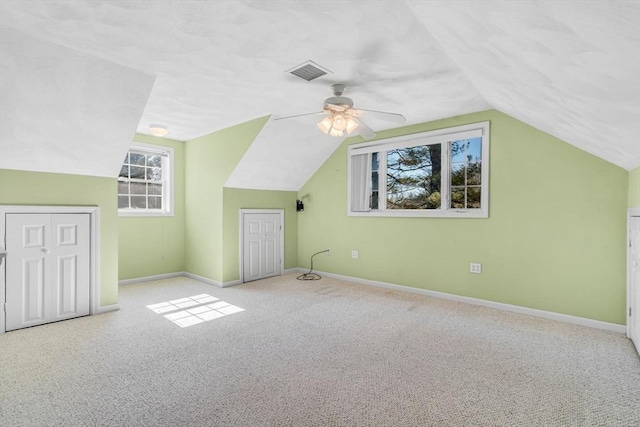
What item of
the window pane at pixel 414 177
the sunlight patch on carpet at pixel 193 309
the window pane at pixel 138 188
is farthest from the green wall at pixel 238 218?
Result: the window pane at pixel 414 177

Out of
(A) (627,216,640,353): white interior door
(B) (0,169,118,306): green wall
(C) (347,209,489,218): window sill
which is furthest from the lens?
(C) (347,209,489,218): window sill

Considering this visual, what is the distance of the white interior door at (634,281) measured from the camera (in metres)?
2.64

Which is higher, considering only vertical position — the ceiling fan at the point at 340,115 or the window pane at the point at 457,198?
the ceiling fan at the point at 340,115

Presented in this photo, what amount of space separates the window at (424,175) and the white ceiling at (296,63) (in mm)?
503

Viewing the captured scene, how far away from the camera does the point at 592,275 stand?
3.27 m

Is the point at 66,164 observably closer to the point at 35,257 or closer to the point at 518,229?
the point at 35,257

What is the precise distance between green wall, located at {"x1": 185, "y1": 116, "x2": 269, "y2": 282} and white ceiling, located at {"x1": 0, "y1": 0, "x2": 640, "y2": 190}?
858mm

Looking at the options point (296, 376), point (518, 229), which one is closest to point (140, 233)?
point (296, 376)

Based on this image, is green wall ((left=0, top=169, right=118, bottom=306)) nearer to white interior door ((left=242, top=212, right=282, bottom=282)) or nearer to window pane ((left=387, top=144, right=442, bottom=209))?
white interior door ((left=242, top=212, right=282, bottom=282))

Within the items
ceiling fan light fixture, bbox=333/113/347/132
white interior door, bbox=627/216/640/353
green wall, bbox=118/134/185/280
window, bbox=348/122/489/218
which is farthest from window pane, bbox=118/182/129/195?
white interior door, bbox=627/216/640/353

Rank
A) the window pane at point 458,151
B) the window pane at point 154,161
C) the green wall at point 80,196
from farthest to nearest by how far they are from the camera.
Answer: the window pane at point 154,161
the window pane at point 458,151
the green wall at point 80,196

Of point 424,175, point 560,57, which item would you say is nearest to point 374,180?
point 424,175

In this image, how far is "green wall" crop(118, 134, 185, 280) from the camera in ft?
16.3

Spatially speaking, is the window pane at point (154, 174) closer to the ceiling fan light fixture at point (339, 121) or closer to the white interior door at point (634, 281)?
the ceiling fan light fixture at point (339, 121)
